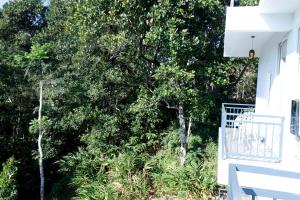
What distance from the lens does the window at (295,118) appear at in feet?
18.6

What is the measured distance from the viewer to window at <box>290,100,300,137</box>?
568cm

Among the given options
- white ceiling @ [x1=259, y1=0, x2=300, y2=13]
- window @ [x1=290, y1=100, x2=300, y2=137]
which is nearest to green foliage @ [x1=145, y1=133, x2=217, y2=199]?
window @ [x1=290, y1=100, x2=300, y2=137]

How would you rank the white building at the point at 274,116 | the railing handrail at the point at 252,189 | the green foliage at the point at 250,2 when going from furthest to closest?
the green foliage at the point at 250,2, the white building at the point at 274,116, the railing handrail at the point at 252,189

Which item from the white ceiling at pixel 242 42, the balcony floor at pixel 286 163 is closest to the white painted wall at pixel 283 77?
the white ceiling at pixel 242 42

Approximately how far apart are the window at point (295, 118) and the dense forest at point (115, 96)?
195 inches

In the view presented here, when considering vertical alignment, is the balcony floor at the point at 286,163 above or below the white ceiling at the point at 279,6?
below

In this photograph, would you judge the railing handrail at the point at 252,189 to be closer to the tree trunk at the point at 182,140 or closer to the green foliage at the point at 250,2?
the tree trunk at the point at 182,140

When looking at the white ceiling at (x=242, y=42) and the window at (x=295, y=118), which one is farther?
the white ceiling at (x=242, y=42)

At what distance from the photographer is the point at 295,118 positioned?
5.78 meters

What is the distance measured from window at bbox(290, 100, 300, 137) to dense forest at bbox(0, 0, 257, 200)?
4.96 meters

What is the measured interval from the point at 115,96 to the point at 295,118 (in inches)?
390

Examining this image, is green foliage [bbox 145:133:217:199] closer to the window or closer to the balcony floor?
the balcony floor

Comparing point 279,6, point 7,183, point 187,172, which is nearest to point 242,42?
point 279,6

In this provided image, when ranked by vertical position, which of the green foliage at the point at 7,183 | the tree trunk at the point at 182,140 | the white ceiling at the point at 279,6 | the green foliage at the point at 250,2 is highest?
the green foliage at the point at 250,2
